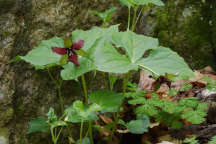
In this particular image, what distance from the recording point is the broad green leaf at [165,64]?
132 centimetres

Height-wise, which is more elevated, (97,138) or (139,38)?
(139,38)

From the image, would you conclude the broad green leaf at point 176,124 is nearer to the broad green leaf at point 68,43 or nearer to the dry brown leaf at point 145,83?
the dry brown leaf at point 145,83

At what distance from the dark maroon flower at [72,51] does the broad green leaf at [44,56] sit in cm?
8

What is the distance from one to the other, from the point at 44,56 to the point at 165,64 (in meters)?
0.74

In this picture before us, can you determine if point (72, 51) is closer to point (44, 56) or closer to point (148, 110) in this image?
point (44, 56)

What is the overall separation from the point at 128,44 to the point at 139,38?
0.17 meters

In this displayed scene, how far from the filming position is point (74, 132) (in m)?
1.93

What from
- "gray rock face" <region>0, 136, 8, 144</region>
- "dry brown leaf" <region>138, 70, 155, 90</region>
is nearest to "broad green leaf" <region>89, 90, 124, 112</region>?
"gray rock face" <region>0, 136, 8, 144</region>

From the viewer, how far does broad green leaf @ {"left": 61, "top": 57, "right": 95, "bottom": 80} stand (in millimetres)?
1266

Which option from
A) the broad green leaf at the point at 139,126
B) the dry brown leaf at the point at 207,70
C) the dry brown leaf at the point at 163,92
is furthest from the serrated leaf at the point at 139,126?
the dry brown leaf at the point at 207,70

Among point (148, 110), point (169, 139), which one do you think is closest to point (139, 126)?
point (148, 110)

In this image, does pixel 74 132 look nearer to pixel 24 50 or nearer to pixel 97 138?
pixel 97 138

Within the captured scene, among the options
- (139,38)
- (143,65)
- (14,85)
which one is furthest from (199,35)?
(14,85)

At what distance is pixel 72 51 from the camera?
139cm
